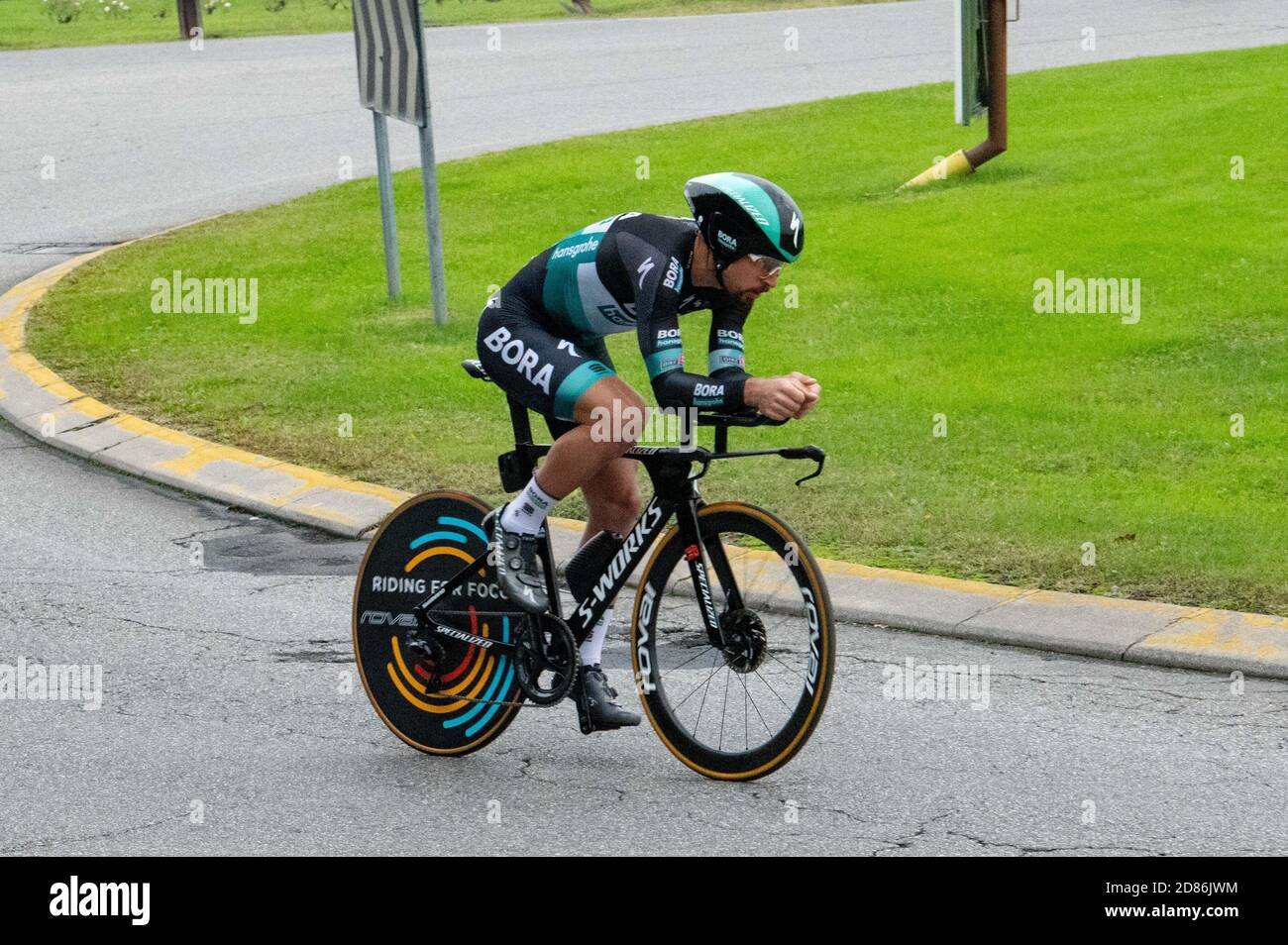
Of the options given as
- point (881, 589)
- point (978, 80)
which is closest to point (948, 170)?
point (978, 80)

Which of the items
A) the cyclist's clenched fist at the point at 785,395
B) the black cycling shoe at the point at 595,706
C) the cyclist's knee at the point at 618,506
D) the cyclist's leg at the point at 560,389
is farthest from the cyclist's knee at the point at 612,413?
the black cycling shoe at the point at 595,706

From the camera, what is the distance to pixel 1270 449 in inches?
337

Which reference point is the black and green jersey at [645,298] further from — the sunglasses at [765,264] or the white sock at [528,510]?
the white sock at [528,510]

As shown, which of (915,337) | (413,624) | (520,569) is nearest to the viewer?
(520,569)

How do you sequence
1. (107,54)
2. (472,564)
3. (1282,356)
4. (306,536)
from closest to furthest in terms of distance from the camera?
1. (472,564)
2. (306,536)
3. (1282,356)
4. (107,54)

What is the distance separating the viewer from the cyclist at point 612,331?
5125 millimetres

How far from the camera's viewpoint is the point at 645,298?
17.0ft

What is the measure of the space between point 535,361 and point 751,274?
715 mm

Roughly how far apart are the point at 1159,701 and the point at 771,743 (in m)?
1.50

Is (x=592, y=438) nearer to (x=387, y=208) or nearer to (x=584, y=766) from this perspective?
(x=584, y=766)

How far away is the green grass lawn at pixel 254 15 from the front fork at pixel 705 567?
87.7ft

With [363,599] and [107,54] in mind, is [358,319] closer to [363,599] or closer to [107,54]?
[363,599]

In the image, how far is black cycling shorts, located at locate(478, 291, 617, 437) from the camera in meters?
5.43

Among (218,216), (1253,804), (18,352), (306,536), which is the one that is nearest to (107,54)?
(218,216)
